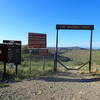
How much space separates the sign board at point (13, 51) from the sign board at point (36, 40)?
2.09 meters

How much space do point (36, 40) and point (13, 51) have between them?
293cm

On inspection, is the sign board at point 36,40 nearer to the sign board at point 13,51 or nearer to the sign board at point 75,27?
the sign board at point 75,27

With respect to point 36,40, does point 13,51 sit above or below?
below

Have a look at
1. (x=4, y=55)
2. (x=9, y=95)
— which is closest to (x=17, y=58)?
(x=4, y=55)

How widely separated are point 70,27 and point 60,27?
30.3 inches

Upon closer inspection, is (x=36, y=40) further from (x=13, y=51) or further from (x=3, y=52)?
(x=3, y=52)

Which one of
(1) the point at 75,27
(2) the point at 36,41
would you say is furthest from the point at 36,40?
(1) the point at 75,27

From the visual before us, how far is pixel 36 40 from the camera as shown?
14.1 metres

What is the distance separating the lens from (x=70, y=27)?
1512 cm

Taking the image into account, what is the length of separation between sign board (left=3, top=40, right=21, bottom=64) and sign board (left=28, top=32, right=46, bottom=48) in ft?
6.84

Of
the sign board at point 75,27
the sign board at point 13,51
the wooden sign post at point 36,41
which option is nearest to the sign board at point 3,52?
the sign board at point 13,51

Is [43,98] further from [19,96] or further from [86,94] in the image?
[86,94]

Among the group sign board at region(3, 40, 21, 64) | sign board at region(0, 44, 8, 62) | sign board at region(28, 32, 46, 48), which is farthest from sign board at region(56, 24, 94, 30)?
sign board at region(0, 44, 8, 62)

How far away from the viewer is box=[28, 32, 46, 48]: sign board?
1375 cm
